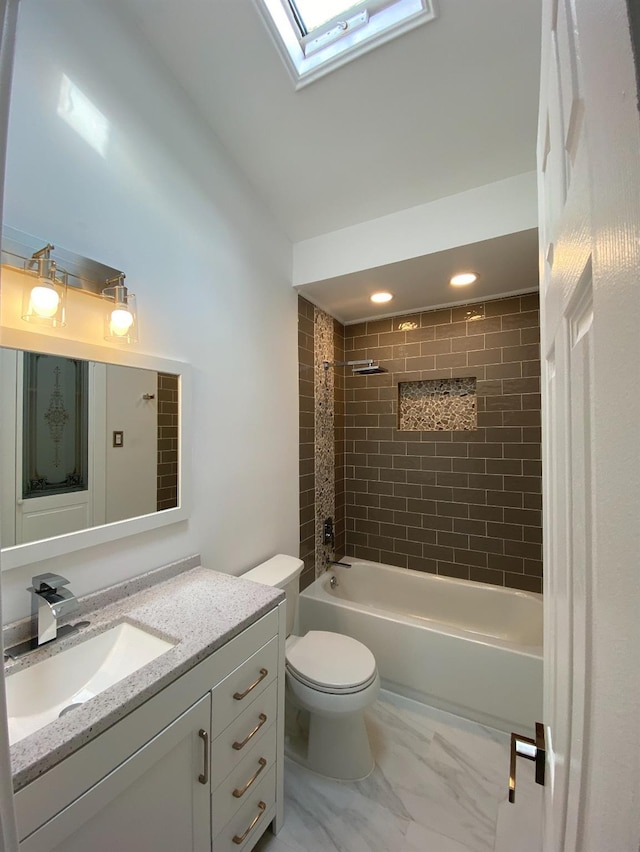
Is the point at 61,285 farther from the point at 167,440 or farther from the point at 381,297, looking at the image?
the point at 381,297

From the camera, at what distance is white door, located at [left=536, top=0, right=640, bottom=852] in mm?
194

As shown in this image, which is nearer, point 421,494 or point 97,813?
point 97,813

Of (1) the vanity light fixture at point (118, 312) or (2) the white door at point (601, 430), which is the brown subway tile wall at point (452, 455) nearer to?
(1) the vanity light fixture at point (118, 312)

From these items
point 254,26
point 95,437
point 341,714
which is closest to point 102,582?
point 95,437

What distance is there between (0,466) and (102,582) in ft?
1.69

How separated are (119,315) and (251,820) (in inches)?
70.4

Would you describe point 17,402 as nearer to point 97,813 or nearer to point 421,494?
point 97,813

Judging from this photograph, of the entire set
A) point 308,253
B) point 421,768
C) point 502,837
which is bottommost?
point 421,768

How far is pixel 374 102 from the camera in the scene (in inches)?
55.4

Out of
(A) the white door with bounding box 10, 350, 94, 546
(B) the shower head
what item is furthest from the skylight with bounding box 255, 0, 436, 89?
(B) the shower head

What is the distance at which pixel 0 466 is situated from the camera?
3.01 feet

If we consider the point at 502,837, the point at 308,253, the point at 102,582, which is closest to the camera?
the point at 502,837

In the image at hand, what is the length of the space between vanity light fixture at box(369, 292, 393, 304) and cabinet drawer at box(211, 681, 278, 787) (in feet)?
7.59

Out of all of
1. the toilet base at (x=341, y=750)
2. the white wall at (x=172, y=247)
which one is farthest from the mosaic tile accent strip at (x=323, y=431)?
the toilet base at (x=341, y=750)
